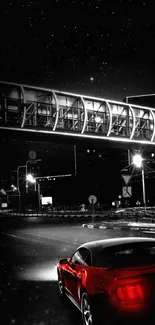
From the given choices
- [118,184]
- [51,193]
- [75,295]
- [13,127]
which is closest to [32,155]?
[13,127]

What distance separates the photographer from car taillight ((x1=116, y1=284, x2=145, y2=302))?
4.72 m

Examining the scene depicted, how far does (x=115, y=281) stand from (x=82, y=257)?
166 centimetres

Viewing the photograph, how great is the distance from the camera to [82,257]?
252 inches

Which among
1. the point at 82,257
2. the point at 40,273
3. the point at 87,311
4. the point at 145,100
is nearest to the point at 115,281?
the point at 87,311

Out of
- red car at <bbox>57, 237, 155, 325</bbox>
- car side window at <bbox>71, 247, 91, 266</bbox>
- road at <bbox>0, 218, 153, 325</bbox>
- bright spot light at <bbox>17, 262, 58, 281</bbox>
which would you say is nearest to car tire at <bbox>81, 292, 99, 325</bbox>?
red car at <bbox>57, 237, 155, 325</bbox>

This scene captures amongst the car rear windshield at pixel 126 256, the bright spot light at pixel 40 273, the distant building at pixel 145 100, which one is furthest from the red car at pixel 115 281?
the distant building at pixel 145 100

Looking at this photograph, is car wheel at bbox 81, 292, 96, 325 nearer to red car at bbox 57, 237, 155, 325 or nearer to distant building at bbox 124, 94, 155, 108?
red car at bbox 57, 237, 155, 325

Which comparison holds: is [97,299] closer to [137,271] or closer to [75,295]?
[137,271]

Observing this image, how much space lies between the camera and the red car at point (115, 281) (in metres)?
4.73

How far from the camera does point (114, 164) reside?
92.9m

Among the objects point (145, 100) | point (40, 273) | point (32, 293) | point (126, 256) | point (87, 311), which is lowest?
point (40, 273)

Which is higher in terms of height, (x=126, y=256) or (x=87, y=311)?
(x=126, y=256)

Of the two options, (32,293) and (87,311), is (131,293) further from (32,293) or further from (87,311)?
(32,293)

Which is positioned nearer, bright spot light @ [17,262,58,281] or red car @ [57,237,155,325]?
red car @ [57,237,155,325]
